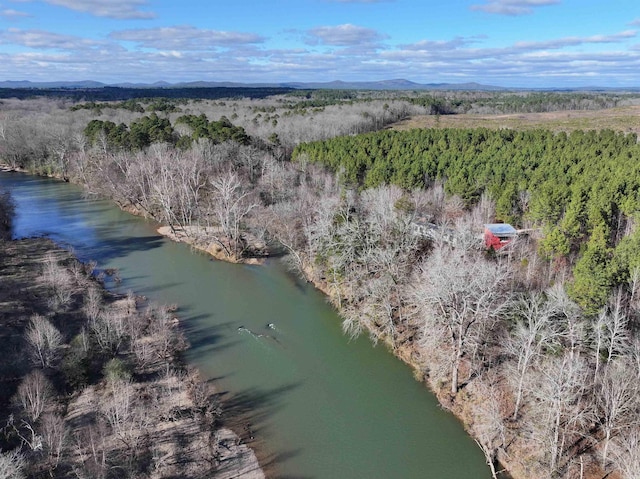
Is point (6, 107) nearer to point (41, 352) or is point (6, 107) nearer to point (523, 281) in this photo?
point (41, 352)

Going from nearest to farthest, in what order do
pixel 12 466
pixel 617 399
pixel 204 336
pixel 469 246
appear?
pixel 12 466 → pixel 617 399 → pixel 469 246 → pixel 204 336

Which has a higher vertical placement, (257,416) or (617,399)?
(617,399)

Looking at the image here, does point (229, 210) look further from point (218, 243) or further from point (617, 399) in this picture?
point (617, 399)

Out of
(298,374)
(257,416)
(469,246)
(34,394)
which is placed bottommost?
(257,416)

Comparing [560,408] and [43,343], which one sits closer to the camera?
[560,408]

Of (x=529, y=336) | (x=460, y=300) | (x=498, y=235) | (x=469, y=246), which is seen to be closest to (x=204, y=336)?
(x=460, y=300)

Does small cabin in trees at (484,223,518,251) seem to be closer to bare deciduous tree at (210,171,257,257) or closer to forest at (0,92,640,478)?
forest at (0,92,640,478)

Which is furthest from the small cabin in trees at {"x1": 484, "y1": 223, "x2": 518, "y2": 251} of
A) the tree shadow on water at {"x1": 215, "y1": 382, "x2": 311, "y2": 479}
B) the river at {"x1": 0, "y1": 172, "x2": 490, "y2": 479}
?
the tree shadow on water at {"x1": 215, "y1": 382, "x2": 311, "y2": 479}

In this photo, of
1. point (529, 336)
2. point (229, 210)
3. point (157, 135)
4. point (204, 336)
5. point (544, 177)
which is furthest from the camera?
point (157, 135)
